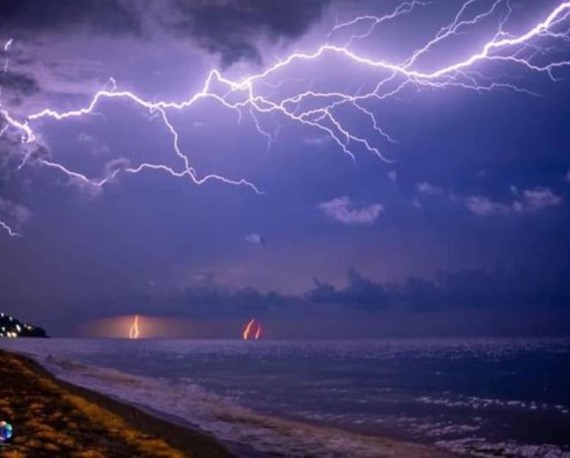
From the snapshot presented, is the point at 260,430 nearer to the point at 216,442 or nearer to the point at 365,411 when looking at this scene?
the point at 216,442

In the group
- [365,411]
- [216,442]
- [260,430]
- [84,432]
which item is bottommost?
[365,411]

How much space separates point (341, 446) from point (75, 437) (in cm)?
658

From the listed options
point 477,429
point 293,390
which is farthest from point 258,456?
point 293,390

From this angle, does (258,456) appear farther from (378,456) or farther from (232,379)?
(232,379)

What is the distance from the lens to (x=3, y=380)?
23.7 m

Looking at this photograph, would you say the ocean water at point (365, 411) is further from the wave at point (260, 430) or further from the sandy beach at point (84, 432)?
the sandy beach at point (84, 432)

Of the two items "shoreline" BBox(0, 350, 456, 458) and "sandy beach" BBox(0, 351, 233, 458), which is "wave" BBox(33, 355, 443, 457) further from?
"sandy beach" BBox(0, 351, 233, 458)

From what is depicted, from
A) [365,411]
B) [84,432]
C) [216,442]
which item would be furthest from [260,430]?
[365,411]

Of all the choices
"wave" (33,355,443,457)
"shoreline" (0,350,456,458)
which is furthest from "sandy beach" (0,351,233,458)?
"wave" (33,355,443,457)

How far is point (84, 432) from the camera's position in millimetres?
13188

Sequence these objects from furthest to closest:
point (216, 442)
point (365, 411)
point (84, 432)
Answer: point (365, 411) → point (216, 442) → point (84, 432)

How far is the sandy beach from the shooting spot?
36.0 ft

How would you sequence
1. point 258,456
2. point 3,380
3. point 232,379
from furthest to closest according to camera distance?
point 232,379
point 3,380
point 258,456

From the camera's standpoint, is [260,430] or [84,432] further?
[260,430]
